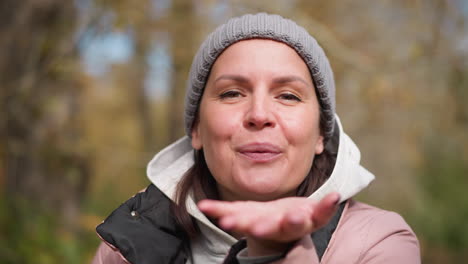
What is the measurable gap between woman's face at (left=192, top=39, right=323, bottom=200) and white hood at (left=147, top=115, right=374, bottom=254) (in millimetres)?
118

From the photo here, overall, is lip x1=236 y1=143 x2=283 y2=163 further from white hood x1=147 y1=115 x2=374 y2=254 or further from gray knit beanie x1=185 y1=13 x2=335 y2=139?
gray knit beanie x1=185 y1=13 x2=335 y2=139

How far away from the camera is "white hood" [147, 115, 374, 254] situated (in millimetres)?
1937

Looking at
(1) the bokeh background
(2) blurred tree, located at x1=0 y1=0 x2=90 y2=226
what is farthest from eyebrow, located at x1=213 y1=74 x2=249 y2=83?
(2) blurred tree, located at x1=0 y1=0 x2=90 y2=226

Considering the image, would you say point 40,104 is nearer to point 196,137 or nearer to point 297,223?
point 196,137

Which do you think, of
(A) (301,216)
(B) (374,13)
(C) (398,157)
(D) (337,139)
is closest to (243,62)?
(D) (337,139)

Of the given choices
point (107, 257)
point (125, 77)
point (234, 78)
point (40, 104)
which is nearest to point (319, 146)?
point (234, 78)

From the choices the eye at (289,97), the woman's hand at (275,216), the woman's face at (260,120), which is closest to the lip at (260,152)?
the woman's face at (260,120)

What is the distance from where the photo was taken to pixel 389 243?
1.73 meters

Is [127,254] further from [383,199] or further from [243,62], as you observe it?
[383,199]

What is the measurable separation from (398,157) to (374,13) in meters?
2.31

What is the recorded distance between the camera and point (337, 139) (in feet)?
7.27

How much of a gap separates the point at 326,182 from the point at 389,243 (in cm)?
33

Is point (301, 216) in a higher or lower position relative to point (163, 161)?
higher

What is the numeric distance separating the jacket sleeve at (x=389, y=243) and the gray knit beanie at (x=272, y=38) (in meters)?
0.48
